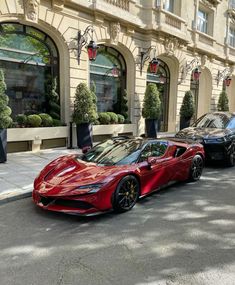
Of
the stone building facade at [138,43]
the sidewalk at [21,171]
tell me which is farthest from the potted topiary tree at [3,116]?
the stone building facade at [138,43]

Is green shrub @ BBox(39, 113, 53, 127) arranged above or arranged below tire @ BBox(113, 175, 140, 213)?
above

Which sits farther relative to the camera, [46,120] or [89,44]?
[89,44]

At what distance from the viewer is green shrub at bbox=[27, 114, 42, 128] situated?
10.1 meters

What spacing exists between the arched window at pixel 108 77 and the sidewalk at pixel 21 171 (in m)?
3.65

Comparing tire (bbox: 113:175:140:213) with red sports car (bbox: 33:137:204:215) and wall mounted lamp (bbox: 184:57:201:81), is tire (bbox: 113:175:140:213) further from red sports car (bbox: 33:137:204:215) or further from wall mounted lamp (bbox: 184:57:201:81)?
wall mounted lamp (bbox: 184:57:201:81)

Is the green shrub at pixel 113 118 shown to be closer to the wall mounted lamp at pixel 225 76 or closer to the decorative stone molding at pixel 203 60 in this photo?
the decorative stone molding at pixel 203 60

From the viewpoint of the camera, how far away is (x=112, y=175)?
4.84m

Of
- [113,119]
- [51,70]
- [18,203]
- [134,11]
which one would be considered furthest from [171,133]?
[18,203]

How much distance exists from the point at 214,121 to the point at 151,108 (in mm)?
3940

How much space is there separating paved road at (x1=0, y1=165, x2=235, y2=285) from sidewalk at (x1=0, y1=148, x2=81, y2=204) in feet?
1.05

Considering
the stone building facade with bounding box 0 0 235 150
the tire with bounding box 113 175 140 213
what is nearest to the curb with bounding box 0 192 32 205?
the tire with bounding box 113 175 140 213

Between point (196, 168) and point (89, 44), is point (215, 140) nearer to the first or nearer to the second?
point (196, 168)

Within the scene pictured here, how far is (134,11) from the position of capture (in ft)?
44.2

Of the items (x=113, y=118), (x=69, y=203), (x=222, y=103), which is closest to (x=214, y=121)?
(x=113, y=118)
